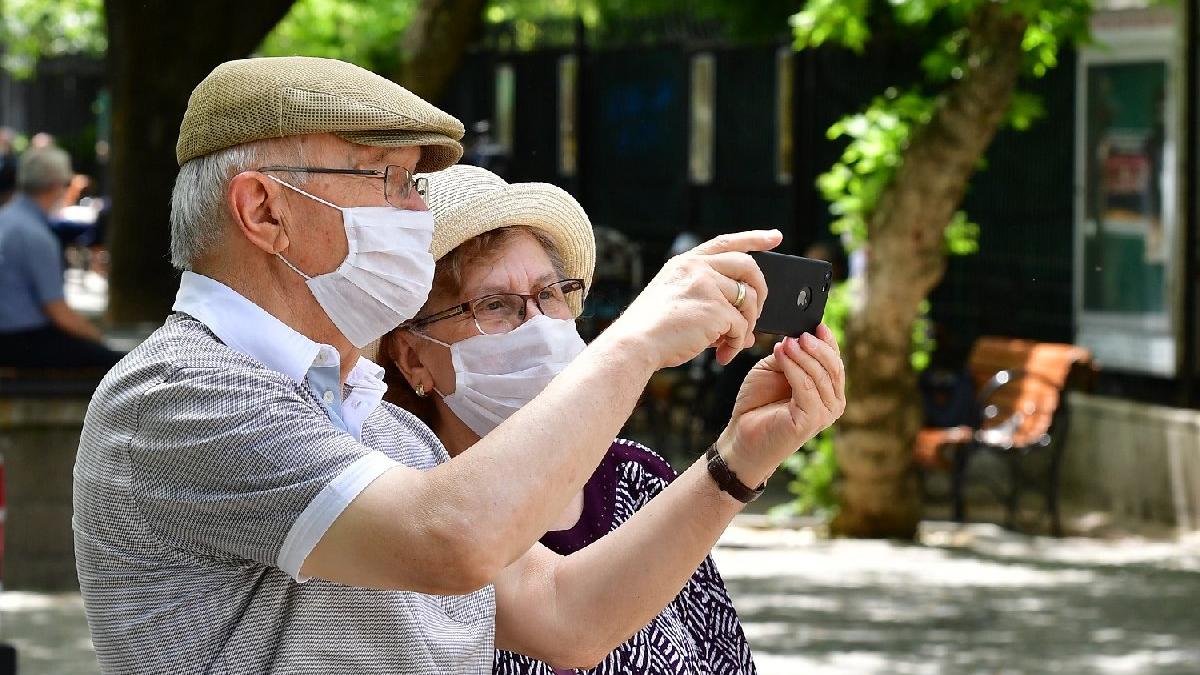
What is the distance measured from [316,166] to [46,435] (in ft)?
22.1

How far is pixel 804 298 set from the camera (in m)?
2.38

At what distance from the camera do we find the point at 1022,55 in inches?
369

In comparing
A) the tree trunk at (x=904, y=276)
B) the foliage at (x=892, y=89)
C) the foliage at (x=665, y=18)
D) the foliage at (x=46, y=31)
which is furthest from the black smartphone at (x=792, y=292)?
the foliage at (x=46, y=31)

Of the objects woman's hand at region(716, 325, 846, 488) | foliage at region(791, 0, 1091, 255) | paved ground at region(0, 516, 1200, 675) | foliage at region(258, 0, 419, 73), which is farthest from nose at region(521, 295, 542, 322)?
foliage at region(258, 0, 419, 73)

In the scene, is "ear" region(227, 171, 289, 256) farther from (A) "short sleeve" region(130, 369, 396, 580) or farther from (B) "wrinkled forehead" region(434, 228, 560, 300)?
(B) "wrinkled forehead" region(434, 228, 560, 300)

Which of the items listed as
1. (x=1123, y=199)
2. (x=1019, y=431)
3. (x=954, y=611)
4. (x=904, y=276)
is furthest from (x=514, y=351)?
(x=1123, y=199)

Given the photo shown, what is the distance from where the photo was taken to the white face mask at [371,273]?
2.12m

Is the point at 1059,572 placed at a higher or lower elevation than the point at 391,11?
lower

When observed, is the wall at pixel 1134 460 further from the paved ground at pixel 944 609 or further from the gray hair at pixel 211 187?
the gray hair at pixel 211 187

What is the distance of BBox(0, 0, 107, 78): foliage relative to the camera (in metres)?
23.6

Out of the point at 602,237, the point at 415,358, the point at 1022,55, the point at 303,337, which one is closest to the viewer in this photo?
the point at 303,337

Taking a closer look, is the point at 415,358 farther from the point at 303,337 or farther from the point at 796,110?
the point at 796,110

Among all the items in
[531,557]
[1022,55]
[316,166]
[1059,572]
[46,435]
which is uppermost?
[1022,55]

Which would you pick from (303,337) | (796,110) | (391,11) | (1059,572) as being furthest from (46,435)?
(391,11)
